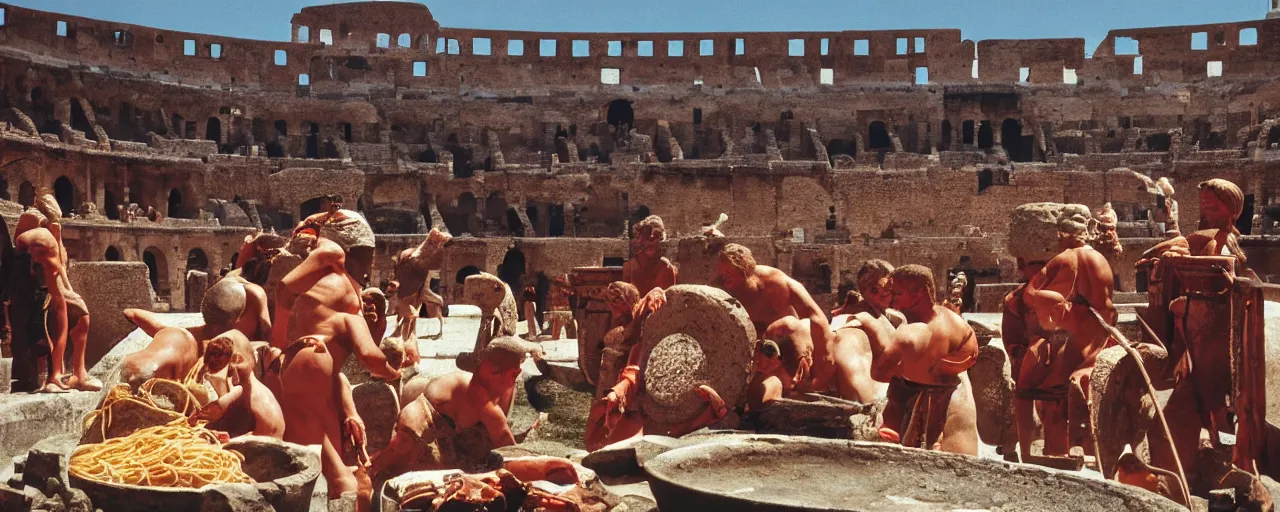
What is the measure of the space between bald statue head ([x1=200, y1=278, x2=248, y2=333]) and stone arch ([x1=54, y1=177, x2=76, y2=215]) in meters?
27.4

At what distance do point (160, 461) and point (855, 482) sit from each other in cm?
309

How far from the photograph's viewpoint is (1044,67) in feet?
131

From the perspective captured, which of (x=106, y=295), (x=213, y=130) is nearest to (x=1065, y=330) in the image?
(x=106, y=295)

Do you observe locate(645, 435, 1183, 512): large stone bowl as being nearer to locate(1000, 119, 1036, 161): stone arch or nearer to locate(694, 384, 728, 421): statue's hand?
locate(694, 384, 728, 421): statue's hand

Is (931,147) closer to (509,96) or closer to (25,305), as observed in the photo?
(509,96)

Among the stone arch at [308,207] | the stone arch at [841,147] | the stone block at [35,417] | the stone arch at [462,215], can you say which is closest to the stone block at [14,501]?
the stone block at [35,417]

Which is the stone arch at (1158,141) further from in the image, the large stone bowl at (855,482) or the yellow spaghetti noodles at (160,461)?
the yellow spaghetti noodles at (160,461)

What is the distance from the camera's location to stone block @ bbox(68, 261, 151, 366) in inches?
547

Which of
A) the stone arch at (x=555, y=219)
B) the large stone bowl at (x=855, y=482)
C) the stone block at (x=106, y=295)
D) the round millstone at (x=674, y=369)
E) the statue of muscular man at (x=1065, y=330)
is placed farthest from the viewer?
the stone arch at (x=555, y=219)

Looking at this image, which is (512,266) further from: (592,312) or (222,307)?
(222,307)

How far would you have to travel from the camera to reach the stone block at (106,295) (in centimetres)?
1388

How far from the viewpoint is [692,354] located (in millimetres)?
6715

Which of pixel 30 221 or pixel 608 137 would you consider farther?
pixel 608 137

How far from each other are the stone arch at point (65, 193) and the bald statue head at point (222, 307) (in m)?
27.4
